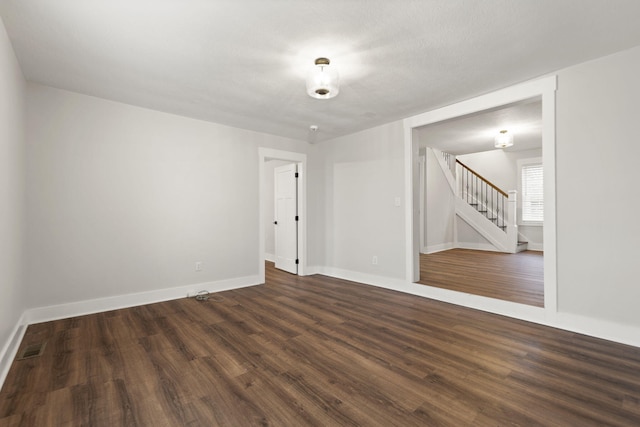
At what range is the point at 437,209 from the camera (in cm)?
797

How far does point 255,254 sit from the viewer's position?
190 inches

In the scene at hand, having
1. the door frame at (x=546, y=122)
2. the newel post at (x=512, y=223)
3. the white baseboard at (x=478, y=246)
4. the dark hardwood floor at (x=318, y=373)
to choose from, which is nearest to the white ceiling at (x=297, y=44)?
the door frame at (x=546, y=122)

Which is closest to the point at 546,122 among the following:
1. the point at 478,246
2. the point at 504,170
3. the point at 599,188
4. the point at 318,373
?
the point at 599,188

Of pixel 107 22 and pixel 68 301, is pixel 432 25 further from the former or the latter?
pixel 68 301

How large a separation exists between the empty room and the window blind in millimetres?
3815

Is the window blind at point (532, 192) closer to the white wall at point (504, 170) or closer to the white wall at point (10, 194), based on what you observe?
the white wall at point (504, 170)

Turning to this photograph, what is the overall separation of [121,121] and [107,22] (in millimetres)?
1816

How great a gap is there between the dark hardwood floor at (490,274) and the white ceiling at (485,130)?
2.23 metres

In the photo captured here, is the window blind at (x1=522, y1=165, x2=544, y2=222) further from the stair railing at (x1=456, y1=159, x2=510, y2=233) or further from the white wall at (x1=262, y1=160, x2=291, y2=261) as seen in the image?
the white wall at (x1=262, y1=160, x2=291, y2=261)

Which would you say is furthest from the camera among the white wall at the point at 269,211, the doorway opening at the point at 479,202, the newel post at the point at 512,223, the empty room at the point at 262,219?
the newel post at the point at 512,223

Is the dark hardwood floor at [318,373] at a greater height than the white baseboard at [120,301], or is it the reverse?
the white baseboard at [120,301]

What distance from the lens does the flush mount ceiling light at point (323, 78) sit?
2.61m

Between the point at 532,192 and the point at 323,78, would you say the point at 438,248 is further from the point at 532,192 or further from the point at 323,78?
the point at 323,78

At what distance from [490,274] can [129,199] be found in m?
5.53
